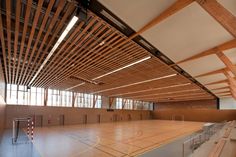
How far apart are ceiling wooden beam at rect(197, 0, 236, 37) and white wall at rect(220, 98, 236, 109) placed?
28.5 m

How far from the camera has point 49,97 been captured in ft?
74.4

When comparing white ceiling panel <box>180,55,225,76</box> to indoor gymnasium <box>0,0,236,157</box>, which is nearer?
indoor gymnasium <box>0,0,236,157</box>

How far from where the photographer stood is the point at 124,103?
31.9 meters

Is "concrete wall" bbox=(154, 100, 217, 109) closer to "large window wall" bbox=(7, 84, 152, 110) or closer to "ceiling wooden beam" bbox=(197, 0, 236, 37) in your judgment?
"large window wall" bbox=(7, 84, 152, 110)

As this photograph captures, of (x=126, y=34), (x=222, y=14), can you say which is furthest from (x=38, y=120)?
(x=222, y=14)

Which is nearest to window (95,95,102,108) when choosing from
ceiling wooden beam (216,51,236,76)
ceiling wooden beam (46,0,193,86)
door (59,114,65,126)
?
door (59,114,65,126)

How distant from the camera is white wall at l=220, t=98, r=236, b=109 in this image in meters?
26.9

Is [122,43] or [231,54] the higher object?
[122,43]

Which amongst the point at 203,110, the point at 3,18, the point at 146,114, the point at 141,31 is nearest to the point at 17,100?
the point at 3,18

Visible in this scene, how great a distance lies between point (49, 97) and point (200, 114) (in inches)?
1022

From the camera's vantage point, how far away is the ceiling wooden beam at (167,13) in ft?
15.5

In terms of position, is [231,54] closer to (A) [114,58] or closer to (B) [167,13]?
(B) [167,13]

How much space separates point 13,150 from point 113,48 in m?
7.06

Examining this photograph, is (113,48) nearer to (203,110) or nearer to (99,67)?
(99,67)
